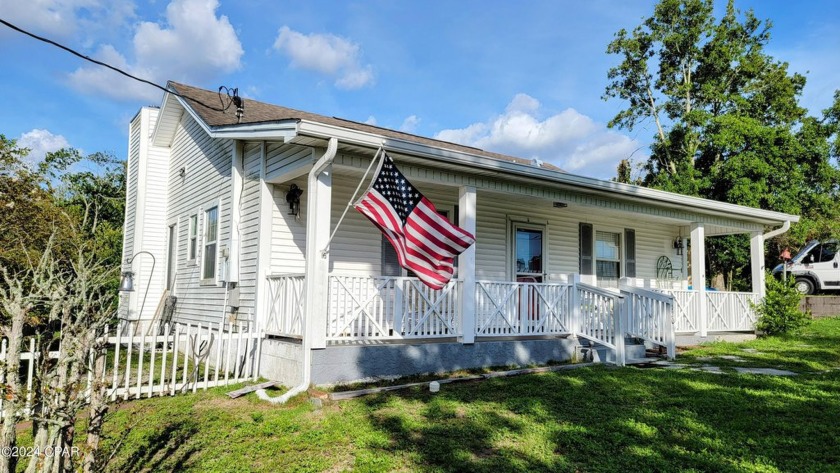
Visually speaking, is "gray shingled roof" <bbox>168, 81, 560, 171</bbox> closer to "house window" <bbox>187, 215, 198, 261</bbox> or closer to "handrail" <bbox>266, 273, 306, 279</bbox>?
"house window" <bbox>187, 215, 198, 261</bbox>

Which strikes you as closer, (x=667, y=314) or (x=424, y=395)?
(x=424, y=395)

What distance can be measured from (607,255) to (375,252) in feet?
20.9

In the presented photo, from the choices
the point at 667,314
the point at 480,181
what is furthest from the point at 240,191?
the point at 667,314

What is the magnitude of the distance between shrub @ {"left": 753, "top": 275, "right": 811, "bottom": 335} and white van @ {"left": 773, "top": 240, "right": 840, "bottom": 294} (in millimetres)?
7291

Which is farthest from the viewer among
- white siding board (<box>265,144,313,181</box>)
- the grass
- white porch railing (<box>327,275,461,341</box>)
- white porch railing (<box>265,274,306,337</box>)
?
white siding board (<box>265,144,313,181</box>)

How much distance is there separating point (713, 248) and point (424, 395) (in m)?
18.5

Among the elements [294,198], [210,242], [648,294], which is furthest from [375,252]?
[648,294]

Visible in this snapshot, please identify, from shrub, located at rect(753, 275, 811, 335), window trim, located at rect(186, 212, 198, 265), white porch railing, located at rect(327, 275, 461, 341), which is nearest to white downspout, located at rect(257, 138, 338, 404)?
white porch railing, located at rect(327, 275, 461, 341)

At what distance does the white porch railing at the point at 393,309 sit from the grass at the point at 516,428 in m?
1.00

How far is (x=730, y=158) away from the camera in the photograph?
69.5 feet

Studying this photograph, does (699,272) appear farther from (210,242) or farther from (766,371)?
(210,242)

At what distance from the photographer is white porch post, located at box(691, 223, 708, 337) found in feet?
37.4

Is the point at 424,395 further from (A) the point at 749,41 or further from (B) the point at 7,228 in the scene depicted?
(A) the point at 749,41

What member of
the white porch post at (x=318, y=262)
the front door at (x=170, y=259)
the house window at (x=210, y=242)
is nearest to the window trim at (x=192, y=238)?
the house window at (x=210, y=242)
